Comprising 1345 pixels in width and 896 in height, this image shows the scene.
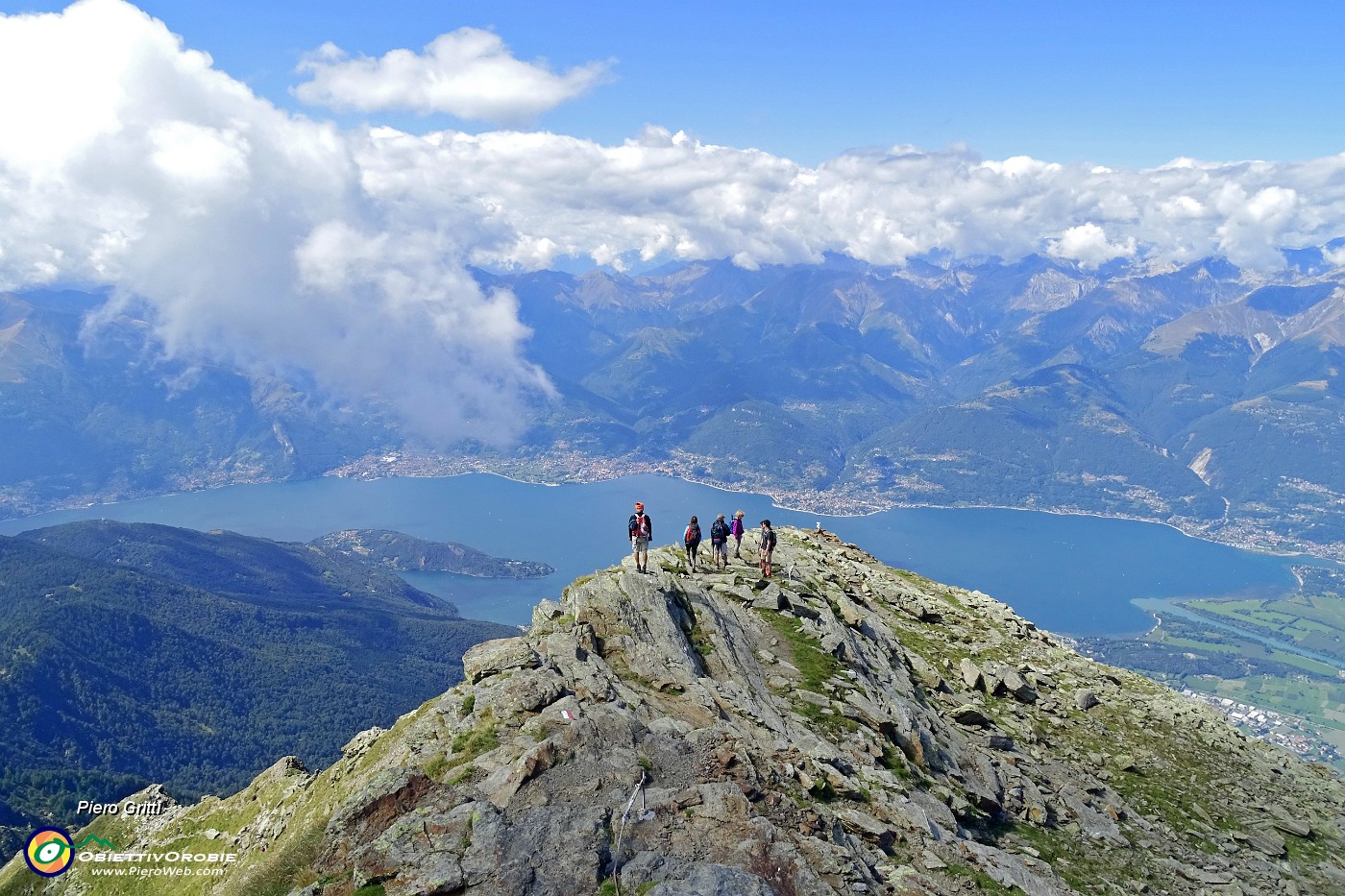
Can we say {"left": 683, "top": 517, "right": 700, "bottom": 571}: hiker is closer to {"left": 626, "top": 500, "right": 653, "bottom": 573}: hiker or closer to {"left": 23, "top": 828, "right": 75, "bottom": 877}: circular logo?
{"left": 626, "top": 500, "right": 653, "bottom": 573}: hiker

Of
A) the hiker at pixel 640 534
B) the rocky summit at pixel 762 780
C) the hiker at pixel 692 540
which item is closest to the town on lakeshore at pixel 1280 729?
the rocky summit at pixel 762 780

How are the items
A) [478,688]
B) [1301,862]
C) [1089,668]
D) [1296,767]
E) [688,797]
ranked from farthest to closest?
[1089,668], [1296,767], [1301,862], [478,688], [688,797]

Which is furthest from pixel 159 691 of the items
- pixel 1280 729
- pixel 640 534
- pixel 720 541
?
pixel 1280 729

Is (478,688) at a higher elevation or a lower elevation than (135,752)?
higher

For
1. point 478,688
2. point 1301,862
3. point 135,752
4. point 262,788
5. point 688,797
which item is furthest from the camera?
point 135,752

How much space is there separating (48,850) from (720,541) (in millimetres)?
26217

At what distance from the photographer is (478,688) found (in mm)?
22312

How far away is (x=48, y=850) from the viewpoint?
875 inches

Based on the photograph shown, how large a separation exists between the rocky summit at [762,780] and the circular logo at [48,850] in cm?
281

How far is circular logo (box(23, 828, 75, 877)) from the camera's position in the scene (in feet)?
70.8

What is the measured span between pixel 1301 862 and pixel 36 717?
650 feet

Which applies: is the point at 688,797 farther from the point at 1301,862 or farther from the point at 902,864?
the point at 1301,862

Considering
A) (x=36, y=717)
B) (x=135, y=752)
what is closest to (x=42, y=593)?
(x=36, y=717)

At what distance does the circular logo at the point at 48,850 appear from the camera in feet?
70.8
